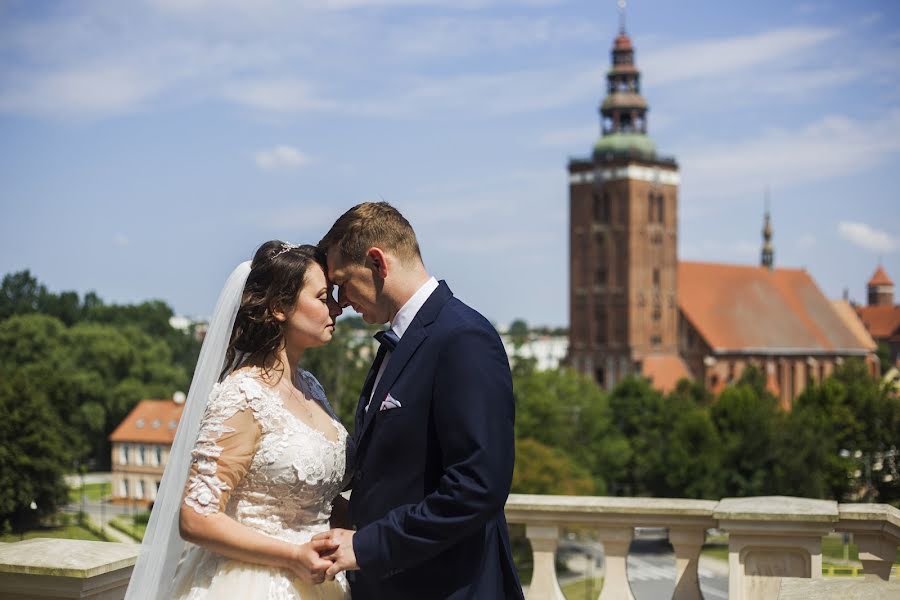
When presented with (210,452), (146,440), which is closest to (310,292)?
(210,452)

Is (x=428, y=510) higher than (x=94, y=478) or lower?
higher

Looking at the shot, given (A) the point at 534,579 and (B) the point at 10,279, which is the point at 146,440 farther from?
(A) the point at 534,579

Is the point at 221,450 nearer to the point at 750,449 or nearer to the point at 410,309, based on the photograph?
the point at 410,309

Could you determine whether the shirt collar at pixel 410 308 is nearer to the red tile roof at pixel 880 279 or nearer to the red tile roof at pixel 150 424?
the red tile roof at pixel 150 424

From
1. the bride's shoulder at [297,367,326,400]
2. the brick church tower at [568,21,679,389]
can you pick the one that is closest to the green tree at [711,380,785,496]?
Result: the brick church tower at [568,21,679,389]

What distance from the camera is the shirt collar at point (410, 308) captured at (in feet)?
12.2

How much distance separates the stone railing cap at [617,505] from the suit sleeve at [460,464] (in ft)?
7.38

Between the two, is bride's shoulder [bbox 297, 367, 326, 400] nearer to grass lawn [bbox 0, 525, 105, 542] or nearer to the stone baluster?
the stone baluster

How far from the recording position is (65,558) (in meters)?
4.50

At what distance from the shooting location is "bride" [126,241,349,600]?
12.1ft

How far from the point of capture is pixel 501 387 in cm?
355

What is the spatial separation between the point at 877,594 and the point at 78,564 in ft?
9.67

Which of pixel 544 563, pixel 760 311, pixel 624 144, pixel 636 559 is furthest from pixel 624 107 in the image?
pixel 544 563

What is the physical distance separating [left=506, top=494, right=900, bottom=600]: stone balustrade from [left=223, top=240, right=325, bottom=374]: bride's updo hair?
229 centimetres
